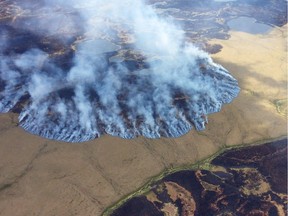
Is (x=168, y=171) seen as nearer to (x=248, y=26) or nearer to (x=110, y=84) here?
(x=110, y=84)

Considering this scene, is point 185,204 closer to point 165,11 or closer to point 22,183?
point 22,183

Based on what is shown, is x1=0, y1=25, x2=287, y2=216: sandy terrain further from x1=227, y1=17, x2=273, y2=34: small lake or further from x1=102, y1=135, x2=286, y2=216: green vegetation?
x1=227, y1=17, x2=273, y2=34: small lake

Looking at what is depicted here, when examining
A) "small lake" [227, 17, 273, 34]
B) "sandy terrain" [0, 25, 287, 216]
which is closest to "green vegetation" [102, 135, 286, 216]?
"sandy terrain" [0, 25, 287, 216]

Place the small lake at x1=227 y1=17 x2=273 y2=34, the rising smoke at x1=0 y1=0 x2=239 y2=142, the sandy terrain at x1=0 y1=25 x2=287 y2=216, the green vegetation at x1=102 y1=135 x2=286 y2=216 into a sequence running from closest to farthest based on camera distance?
the sandy terrain at x1=0 y1=25 x2=287 y2=216, the green vegetation at x1=102 y1=135 x2=286 y2=216, the rising smoke at x1=0 y1=0 x2=239 y2=142, the small lake at x1=227 y1=17 x2=273 y2=34

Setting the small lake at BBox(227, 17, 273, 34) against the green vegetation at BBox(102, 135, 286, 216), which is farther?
the small lake at BBox(227, 17, 273, 34)

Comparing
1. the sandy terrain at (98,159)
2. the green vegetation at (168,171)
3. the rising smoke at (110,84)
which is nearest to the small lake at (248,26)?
the rising smoke at (110,84)

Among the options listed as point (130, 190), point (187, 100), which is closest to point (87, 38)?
point (187, 100)

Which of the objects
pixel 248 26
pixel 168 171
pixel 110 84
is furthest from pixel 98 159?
pixel 248 26
